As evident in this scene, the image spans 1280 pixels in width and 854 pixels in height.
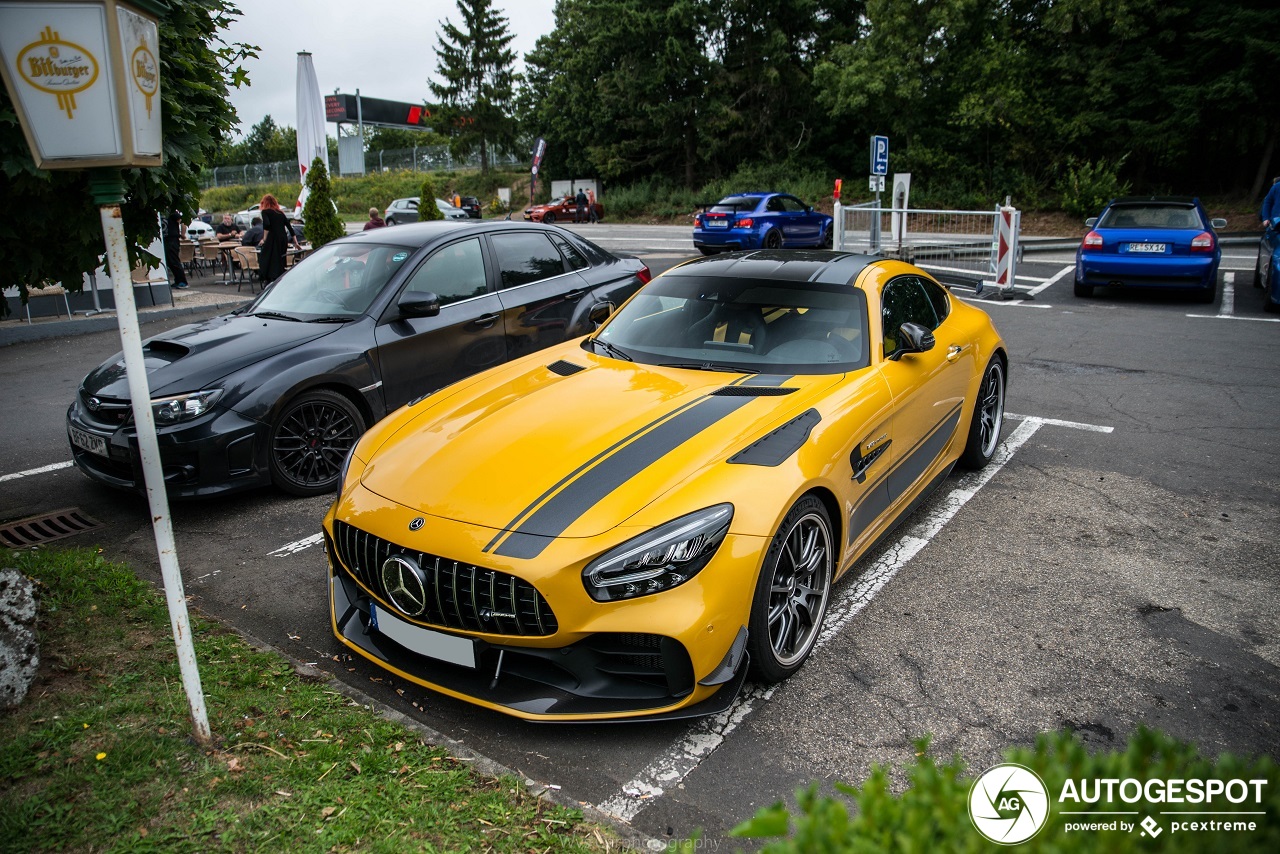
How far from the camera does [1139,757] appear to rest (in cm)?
134

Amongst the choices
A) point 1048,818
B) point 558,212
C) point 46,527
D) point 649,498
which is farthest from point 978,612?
point 558,212

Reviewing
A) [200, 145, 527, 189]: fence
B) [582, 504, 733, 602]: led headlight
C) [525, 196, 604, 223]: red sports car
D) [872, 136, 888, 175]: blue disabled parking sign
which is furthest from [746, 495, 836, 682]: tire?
[200, 145, 527, 189]: fence

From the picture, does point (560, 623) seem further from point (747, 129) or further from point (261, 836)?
point (747, 129)

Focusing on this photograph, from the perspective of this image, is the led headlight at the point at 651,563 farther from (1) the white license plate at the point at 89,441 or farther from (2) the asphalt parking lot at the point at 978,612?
(1) the white license plate at the point at 89,441

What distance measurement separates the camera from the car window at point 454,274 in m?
6.20

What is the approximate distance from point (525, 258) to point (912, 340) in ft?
11.5

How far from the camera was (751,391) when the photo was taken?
3.95m

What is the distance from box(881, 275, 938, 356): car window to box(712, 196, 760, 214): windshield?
14.6 meters

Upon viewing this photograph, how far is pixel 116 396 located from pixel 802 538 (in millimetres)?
4185

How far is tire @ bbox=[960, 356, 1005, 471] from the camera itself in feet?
18.6

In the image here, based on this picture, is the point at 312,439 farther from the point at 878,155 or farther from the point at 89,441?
the point at 878,155

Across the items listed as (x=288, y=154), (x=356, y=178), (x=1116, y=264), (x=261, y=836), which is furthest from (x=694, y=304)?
(x=288, y=154)

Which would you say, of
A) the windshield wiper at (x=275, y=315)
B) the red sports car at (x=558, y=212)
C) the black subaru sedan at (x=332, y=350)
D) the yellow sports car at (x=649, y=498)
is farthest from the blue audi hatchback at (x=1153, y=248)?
the red sports car at (x=558, y=212)

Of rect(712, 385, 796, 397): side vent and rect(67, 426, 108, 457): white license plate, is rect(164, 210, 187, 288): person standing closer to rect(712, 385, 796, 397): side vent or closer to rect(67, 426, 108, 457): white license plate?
rect(67, 426, 108, 457): white license plate
